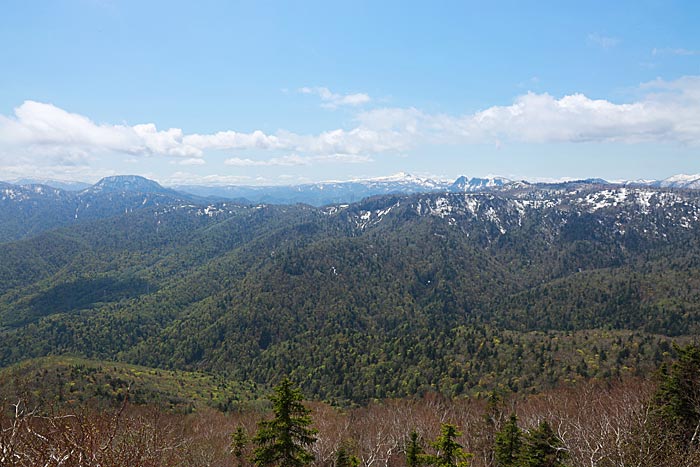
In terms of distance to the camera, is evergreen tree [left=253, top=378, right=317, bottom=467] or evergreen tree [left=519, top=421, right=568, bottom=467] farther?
evergreen tree [left=519, top=421, right=568, bottom=467]

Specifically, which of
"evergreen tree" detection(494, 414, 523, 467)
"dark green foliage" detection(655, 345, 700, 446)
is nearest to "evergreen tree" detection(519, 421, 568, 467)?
"evergreen tree" detection(494, 414, 523, 467)

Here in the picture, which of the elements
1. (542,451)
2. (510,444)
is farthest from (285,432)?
(510,444)

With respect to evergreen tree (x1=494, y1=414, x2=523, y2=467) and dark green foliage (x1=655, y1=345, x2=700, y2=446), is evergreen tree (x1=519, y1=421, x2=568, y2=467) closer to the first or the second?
evergreen tree (x1=494, y1=414, x2=523, y2=467)

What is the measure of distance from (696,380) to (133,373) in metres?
178

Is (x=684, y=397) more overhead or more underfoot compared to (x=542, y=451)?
more overhead

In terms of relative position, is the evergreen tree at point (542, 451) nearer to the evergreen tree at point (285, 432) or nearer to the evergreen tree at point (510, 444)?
the evergreen tree at point (510, 444)

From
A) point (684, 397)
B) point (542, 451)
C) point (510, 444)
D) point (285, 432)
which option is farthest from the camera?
point (510, 444)

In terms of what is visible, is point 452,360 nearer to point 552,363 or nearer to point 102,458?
point 552,363

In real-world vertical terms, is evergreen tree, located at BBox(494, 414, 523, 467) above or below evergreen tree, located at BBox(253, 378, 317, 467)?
below

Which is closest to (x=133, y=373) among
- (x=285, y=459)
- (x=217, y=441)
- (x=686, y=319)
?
(x=217, y=441)

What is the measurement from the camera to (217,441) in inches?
2746

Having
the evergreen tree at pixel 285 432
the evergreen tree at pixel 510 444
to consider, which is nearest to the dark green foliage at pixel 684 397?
the evergreen tree at pixel 510 444

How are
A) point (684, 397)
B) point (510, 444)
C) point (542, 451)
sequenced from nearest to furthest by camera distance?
point (542, 451) < point (684, 397) < point (510, 444)

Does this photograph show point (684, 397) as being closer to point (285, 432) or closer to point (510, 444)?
point (510, 444)
